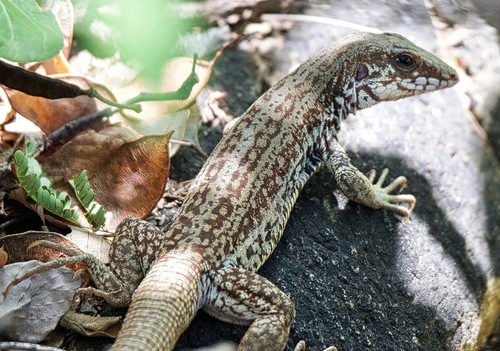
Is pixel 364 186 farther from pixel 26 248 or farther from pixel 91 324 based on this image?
pixel 26 248

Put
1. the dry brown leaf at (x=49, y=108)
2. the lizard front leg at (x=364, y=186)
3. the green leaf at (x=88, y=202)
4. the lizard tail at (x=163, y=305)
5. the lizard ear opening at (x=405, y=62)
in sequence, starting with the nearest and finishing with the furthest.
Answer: the lizard tail at (x=163, y=305)
the green leaf at (x=88, y=202)
the dry brown leaf at (x=49, y=108)
the lizard front leg at (x=364, y=186)
the lizard ear opening at (x=405, y=62)

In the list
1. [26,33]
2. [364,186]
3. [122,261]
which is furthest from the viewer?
[364,186]

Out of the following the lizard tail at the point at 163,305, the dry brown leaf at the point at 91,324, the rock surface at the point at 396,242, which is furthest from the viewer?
the rock surface at the point at 396,242

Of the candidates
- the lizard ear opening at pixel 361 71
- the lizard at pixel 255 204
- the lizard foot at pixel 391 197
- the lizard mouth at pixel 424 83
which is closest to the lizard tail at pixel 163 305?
the lizard at pixel 255 204

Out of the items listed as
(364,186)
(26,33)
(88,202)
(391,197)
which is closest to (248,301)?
(88,202)

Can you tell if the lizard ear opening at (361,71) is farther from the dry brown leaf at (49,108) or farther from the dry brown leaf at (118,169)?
the dry brown leaf at (49,108)

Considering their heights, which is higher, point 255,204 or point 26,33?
point 26,33

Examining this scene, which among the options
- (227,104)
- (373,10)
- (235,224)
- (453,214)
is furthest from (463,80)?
(235,224)

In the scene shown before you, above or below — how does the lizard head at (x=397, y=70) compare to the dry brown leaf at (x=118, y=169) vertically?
above
